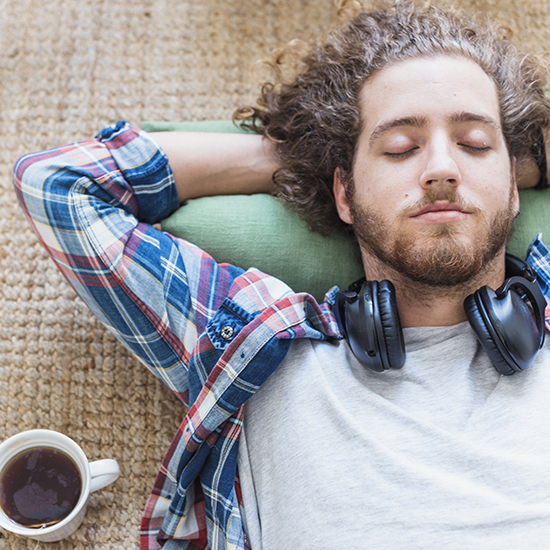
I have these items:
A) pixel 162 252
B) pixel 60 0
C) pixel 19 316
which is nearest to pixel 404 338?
pixel 162 252

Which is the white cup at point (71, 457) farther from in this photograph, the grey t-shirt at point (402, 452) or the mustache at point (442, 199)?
the mustache at point (442, 199)

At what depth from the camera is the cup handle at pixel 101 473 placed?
3.20ft

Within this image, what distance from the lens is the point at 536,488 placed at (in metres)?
0.81

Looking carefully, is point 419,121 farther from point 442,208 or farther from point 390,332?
point 390,332

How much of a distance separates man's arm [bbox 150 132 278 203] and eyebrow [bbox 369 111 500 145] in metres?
0.28

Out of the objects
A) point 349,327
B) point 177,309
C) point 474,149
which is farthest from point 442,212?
point 177,309

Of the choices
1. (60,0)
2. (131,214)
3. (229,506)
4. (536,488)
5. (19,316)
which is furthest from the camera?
(60,0)

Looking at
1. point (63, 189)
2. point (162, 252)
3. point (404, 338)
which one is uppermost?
point (63, 189)

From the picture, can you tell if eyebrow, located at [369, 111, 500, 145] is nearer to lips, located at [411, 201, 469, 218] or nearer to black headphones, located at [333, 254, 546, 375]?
lips, located at [411, 201, 469, 218]

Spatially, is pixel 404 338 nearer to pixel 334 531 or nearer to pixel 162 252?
pixel 334 531

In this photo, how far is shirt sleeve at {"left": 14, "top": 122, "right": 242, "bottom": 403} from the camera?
3.26ft

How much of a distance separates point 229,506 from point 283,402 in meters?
0.21

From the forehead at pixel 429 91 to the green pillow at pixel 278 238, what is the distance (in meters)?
0.26

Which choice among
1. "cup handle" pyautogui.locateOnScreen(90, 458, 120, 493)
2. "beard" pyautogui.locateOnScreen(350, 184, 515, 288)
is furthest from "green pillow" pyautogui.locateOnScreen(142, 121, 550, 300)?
"cup handle" pyautogui.locateOnScreen(90, 458, 120, 493)
